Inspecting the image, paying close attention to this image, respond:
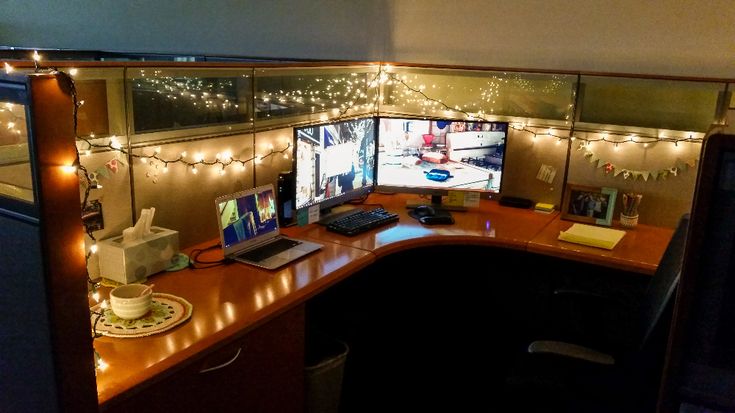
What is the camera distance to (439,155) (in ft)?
9.96

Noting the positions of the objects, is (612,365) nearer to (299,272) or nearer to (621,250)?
(621,250)

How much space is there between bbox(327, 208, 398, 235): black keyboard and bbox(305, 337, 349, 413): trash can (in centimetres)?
46

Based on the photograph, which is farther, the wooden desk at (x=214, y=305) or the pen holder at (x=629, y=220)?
the pen holder at (x=629, y=220)

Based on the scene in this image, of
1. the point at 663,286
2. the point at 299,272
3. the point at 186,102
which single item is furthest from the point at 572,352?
the point at 186,102

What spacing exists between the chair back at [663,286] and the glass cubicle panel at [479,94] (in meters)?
1.12

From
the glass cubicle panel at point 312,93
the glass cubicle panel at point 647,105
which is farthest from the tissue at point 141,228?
the glass cubicle panel at point 647,105

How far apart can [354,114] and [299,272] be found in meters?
1.30

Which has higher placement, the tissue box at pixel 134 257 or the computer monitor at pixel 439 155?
the computer monitor at pixel 439 155

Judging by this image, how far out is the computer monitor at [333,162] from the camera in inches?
99.3

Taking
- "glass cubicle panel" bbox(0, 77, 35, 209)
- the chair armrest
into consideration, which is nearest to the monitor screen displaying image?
the chair armrest

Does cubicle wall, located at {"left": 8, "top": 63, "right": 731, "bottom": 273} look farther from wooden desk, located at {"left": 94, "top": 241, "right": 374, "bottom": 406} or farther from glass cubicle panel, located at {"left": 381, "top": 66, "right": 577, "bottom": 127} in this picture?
wooden desk, located at {"left": 94, "top": 241, "right": 374, "bottom": 406}

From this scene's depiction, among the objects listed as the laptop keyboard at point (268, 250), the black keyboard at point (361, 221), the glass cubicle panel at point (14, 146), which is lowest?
the laptop keyboard at point (268, 250)

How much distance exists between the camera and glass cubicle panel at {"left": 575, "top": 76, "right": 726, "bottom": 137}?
2785 mm

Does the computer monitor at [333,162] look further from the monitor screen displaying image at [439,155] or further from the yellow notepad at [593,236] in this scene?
the yellow notepad at [593,236]
